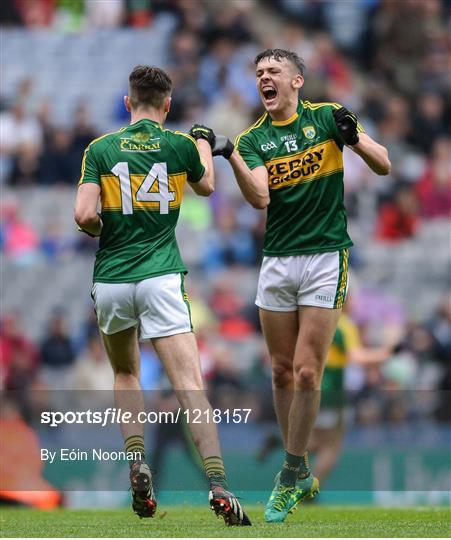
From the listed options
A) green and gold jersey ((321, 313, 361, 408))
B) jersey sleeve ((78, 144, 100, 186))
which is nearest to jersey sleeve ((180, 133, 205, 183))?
jersey sleeve ((78, 144, 100, 186))

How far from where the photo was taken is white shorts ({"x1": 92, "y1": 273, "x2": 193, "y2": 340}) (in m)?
7.55

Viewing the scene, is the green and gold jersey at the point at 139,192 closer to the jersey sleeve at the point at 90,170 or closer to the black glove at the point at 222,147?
the jersey sleeve at the point at 90,170

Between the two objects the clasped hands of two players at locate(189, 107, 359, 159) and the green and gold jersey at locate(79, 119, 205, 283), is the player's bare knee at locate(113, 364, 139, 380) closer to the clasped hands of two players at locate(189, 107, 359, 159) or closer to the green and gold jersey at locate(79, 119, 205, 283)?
the green and gold jersey at locate(79, 119, 205, 283)

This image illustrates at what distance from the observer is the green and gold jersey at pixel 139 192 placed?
758cm

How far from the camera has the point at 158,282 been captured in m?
7.57

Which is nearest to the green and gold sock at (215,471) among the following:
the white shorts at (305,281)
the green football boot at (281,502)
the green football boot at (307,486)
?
the green football boot at (281,502)

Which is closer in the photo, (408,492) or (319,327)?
(319,327)

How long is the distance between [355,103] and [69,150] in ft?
14.8

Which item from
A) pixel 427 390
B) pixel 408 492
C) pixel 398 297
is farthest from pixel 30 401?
pixel 398 297

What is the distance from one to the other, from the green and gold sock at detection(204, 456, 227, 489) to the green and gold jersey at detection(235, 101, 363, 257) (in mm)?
1544

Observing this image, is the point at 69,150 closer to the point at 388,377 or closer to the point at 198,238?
the point at 198,238
